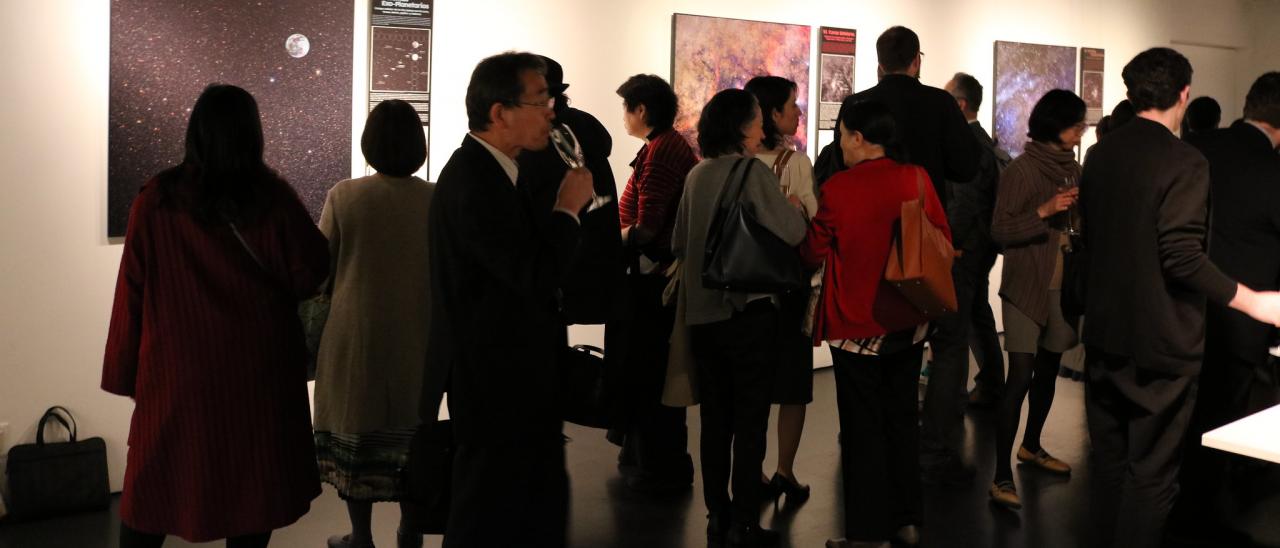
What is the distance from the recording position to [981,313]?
20.6ft

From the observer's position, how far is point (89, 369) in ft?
16.1

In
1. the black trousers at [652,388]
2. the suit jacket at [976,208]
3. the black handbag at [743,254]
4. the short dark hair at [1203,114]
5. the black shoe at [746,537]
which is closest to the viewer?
the black handbag at [743,254]

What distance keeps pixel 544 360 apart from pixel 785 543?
1.95 meters

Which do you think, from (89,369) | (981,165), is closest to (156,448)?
(89,369)

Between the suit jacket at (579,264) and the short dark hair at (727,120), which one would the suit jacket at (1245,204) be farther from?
the suit jacket at (579,264)

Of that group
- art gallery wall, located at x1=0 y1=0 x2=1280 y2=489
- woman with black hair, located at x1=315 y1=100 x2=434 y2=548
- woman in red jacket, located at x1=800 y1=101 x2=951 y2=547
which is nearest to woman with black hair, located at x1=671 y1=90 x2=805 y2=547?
woman in red jacket, located at x1=800 y1=101 x2=951 y2=547

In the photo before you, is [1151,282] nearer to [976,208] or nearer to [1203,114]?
[976,208]

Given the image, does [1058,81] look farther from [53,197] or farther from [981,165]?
[53,197]

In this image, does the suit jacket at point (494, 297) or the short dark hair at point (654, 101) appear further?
the short dark hair at point (654, 101)

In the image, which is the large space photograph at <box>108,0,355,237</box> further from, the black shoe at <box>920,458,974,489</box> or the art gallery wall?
the black shoe at <box>920,458,974,489</box>

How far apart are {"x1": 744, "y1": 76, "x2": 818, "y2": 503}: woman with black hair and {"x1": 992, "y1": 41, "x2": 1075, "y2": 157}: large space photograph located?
4910 mm

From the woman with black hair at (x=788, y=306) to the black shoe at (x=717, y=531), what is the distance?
589 mm

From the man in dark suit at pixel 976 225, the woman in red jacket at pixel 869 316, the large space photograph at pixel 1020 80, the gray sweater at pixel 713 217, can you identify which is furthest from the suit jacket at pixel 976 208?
the large space photograph at pixel 1020 80

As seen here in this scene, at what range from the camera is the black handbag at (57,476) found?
15.3 feet
